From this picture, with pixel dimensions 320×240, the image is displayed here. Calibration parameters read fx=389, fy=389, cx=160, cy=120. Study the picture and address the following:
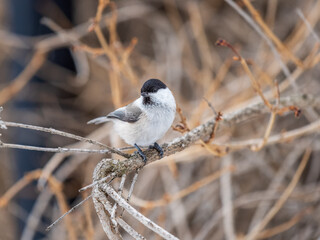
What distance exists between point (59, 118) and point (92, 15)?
0.99 meters

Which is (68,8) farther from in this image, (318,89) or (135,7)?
(318,89)

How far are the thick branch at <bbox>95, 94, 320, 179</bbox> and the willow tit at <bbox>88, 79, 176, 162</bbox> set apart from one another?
0.22 ft

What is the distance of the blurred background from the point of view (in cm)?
248

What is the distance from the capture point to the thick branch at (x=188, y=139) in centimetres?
117

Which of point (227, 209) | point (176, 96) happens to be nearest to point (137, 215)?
point (227, 209)

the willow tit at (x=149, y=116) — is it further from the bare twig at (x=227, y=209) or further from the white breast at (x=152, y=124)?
the bare twig at (x=227, y=209)

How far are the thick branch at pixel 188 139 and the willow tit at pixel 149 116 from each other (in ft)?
0.22

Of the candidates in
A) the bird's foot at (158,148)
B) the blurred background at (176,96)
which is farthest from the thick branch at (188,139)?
the blurred background at (176,96)

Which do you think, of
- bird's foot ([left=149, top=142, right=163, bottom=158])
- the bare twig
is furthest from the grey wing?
the bare twig

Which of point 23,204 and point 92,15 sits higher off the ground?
point 92,15

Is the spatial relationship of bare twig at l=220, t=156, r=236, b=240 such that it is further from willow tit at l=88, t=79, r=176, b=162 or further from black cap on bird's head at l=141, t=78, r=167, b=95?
black cap on bird's head at l=141, t=78, r=167, b=95

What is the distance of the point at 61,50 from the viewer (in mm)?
3234

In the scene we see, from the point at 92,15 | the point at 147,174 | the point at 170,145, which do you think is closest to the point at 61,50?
the point at 92,15

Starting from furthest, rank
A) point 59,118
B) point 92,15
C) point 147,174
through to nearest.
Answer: point 92,15, point 59,118, point 147,174
